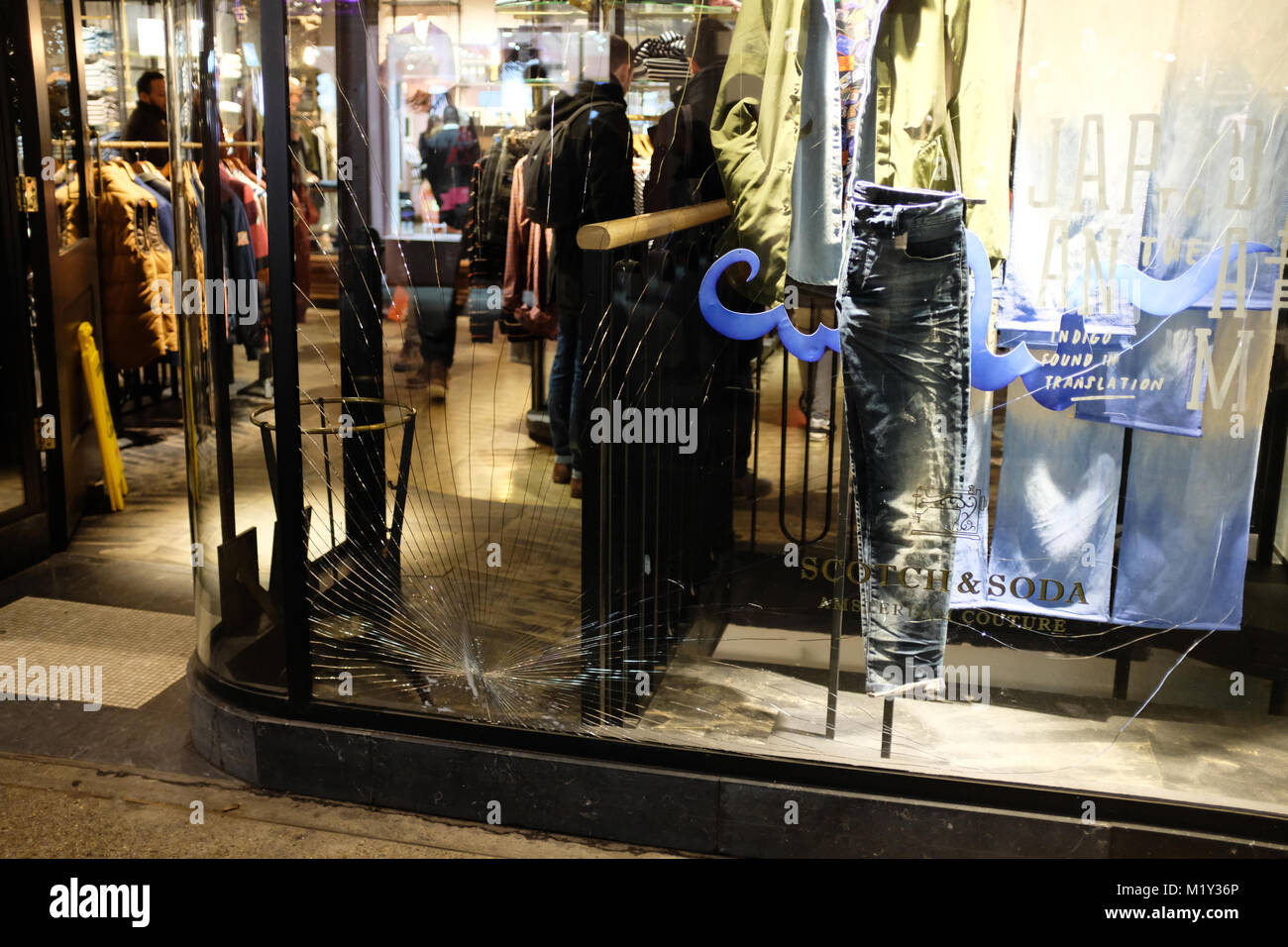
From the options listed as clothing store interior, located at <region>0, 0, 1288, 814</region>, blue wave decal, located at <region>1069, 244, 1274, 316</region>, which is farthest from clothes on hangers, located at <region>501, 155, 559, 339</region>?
blue wave decal, located at <region>1069, 244, 1274, 316</region>

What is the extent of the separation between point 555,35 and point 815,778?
6.24ft

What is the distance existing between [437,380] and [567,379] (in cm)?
37

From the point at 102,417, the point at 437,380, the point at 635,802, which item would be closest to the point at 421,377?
the point at 437,380

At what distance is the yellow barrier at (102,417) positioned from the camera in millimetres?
5180

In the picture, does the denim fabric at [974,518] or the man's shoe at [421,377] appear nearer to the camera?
the denim fabric at [974,518]

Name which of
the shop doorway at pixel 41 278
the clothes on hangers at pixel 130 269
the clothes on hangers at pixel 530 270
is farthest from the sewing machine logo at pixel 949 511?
the clothes on hangers at pixel 130 269

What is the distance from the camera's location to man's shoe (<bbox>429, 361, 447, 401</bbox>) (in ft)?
10.0

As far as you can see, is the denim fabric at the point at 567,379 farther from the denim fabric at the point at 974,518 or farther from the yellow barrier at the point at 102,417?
the yellow barrier at the point at 102,417

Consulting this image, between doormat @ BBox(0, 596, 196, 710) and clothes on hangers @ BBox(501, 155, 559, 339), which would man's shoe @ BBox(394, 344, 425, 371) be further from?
doormat @ BBox(0, 596, 196, 710)

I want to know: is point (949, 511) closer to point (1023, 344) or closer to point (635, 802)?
point (1023, 344)

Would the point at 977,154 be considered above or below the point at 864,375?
above

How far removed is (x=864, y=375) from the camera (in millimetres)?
2797
